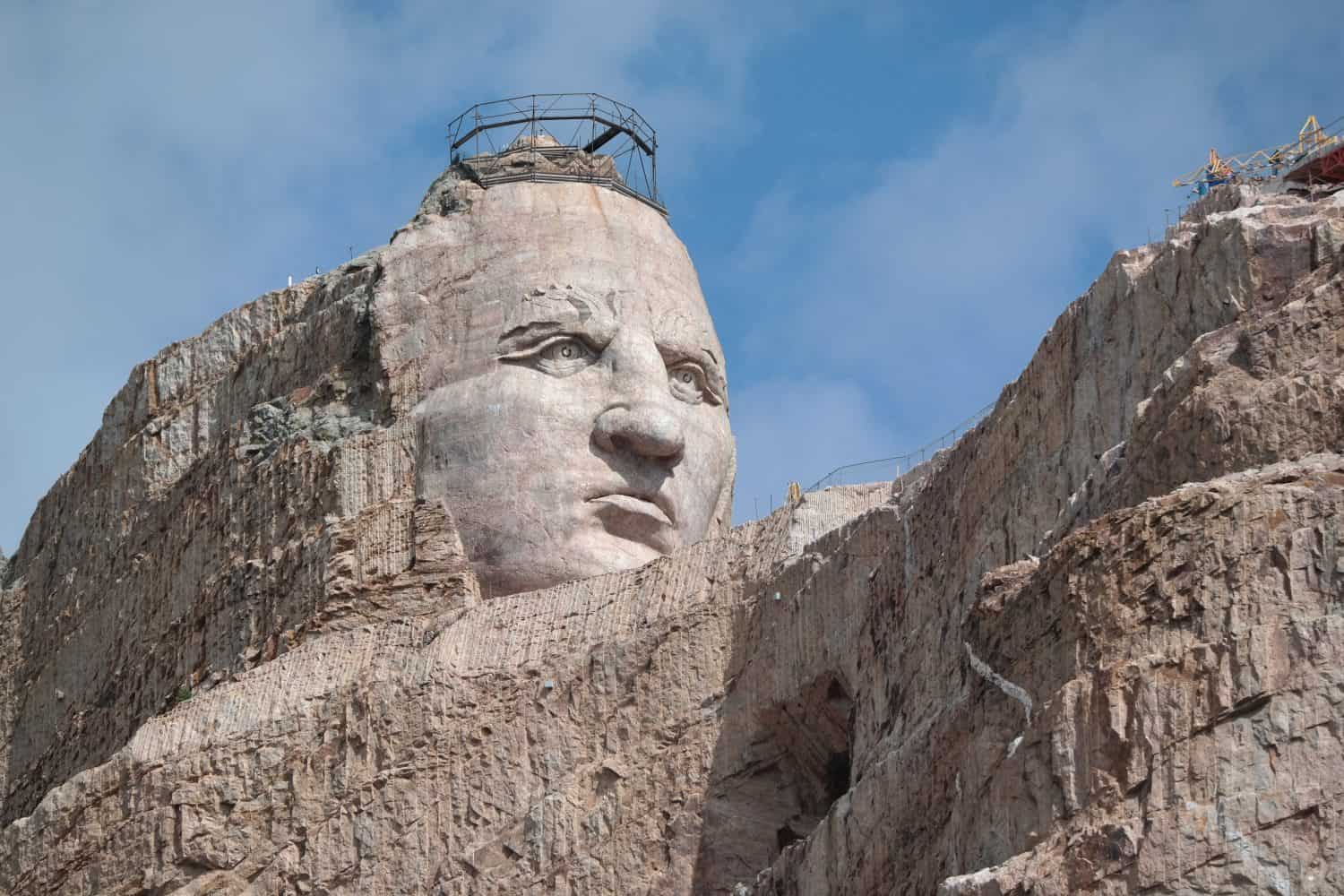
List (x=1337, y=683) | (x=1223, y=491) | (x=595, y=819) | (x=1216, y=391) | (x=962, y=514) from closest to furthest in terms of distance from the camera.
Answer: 1. (x=1337, y=683)
2. (x=1223, y=491)
3. (x=1216, y=391)
4. (x=962, y=514)
5. (x=595, y=819)

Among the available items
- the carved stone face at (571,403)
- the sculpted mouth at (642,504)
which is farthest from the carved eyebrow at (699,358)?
the sculpted mouth at (642,504)

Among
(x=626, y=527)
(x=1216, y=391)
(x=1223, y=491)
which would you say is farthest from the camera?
(x=626, y=527)

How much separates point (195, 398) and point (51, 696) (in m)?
3.79

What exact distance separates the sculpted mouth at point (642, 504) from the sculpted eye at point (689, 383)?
121 centimetres

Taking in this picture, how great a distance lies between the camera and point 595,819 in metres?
24.4

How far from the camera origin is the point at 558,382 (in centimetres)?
2938

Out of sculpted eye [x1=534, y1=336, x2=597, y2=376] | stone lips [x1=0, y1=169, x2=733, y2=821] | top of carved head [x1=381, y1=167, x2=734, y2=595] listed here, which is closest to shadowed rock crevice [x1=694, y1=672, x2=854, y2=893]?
top of carved head [x1=381, y1=167, x2=734, y2=595]

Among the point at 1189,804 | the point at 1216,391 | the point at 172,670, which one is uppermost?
the point at 172,670

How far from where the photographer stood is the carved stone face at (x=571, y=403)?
94.6ft

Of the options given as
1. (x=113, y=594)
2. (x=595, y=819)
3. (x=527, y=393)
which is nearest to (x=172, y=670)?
(x=113, y=594)

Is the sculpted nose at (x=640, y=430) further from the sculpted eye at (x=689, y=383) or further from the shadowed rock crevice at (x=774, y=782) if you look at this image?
the shadowed rock crevice at (x=774, y=782)

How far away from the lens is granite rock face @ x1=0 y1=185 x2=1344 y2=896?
1538cm

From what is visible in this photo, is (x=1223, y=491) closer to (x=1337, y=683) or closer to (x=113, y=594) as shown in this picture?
(x=1337, y=683)

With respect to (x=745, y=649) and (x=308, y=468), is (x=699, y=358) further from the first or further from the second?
(x=745, y=649)
